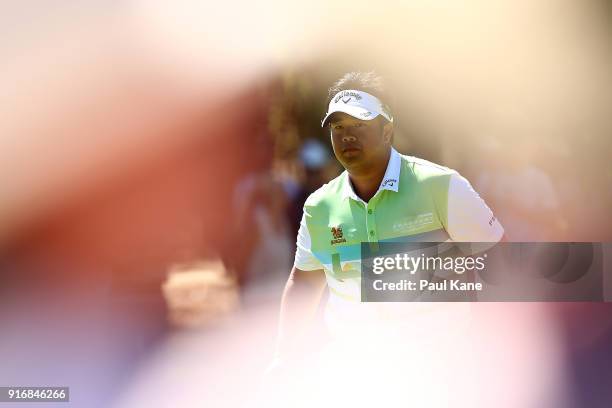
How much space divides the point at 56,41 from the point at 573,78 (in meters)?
1.99

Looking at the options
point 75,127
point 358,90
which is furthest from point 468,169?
point 75,127

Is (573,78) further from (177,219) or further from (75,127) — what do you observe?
(75,127)

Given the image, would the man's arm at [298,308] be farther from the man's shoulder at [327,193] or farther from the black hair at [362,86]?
the black hair at [362,86]

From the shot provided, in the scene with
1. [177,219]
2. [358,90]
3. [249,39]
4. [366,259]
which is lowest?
[366,259]

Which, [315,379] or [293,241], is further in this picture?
[293,241]

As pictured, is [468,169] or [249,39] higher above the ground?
[249,39]

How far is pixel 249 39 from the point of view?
2750 mm

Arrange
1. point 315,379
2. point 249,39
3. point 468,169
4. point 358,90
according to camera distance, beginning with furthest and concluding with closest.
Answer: point 249,39 → point 468,169 → point 315,379 → point 358,90

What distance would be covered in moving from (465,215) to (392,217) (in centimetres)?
21

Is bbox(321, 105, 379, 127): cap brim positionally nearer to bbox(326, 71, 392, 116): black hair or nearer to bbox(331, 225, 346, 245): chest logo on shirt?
bbox(326, 71, 392, 116): black hair

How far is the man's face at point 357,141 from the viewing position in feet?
6.89

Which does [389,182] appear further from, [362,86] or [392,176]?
[362,86]

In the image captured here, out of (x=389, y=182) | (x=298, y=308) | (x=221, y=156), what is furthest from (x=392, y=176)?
(x=221, y=156)

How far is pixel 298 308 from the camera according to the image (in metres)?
2.29
